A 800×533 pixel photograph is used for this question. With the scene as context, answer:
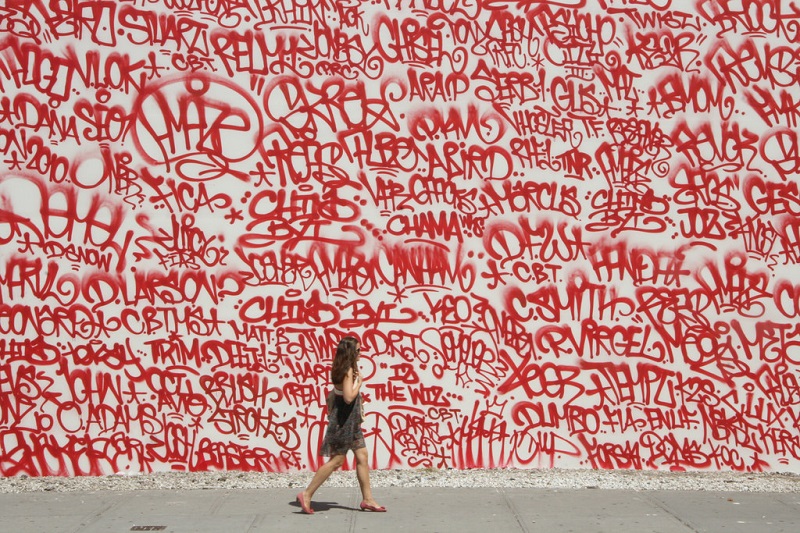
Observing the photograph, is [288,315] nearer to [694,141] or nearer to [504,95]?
[504,95]

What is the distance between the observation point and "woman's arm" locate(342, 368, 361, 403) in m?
7.90

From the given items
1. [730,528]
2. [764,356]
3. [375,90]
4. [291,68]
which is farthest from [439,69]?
[730,528]

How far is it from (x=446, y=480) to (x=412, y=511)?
1.07 m

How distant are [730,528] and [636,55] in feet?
14.3

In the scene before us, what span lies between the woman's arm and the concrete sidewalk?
36.1 inches

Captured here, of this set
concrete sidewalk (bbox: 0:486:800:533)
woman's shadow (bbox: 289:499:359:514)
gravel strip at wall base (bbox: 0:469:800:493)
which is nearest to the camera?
concrete sidewalk (bbox: 0:486:800:533)

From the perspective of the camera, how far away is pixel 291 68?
9547 mm

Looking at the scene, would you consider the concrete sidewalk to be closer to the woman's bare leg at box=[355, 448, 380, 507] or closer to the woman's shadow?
the woman's shadow

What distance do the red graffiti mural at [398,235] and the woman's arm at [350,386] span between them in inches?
57.8

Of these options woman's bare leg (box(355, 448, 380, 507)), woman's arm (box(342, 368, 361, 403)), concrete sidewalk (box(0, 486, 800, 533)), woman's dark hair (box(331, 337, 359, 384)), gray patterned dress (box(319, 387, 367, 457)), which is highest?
woman's dark hair (box(331, 337, 359, 384))

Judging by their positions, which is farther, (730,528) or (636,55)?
(636,55)

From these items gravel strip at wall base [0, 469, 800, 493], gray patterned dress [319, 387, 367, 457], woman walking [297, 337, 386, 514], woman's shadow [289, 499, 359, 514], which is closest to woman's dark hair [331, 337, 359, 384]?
woman walking [297, 337, 386, 514]

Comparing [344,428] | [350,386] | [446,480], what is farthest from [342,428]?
[446,480]

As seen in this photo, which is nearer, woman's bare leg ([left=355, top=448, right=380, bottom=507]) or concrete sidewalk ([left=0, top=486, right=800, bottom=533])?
concrete sidewalk ([left=0, top=486, right=800, bottom=533])
